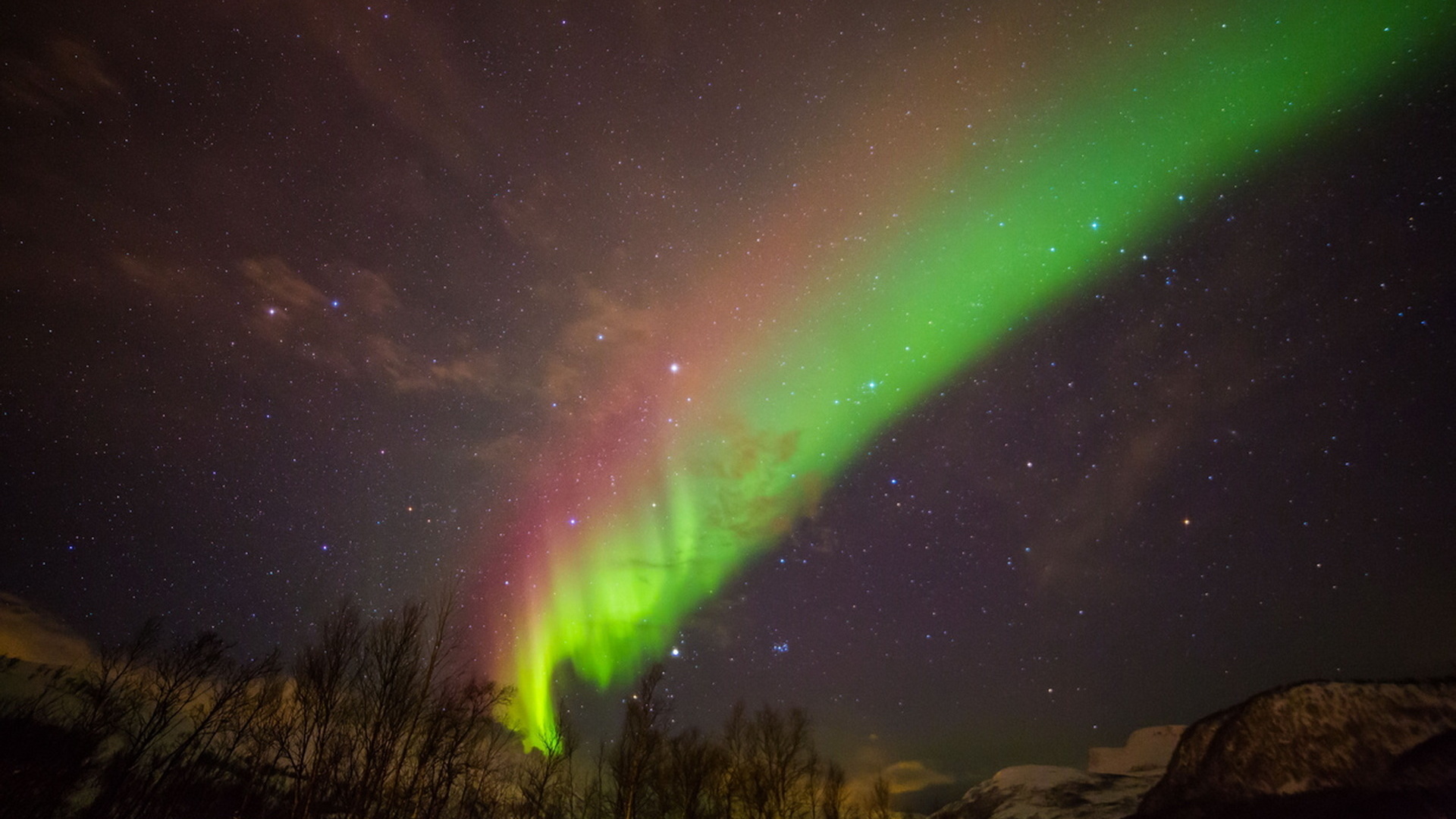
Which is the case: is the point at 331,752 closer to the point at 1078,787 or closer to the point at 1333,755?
the point at 1333,755

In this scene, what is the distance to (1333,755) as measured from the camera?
25234 mm

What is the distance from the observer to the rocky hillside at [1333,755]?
2278 cm

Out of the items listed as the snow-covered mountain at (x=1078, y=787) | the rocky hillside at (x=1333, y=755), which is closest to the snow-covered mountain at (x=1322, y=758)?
the rocky hillside at (x=1333, y=755)

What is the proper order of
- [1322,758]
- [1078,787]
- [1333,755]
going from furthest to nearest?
[1078,787], [1322,758], [1333,755]

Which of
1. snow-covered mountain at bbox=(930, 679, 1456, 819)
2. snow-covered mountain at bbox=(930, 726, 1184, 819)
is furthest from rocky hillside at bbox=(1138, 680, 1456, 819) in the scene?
snow-covered mountain at bbox=(930, 726, 1184, 819)

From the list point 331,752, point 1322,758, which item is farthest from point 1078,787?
point 331,752

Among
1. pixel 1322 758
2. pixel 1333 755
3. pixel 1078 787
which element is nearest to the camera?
pixel 1333 755

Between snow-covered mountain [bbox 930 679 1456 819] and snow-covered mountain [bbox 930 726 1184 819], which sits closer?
snow-covered mountain [bbox 930 679 1456 819]

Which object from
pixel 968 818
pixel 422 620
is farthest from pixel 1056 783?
pixel 422 620

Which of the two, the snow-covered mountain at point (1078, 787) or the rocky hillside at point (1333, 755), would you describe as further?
the snow-covered mountain at point (1078, 787)

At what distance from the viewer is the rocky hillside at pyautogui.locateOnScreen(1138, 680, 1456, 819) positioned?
22.8 meters

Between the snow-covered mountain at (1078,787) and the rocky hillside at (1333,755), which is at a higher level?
the rocky hillside at (1333,755)

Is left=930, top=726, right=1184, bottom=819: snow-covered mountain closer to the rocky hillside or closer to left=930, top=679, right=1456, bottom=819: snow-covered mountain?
left=930, top=679, right=1456, bottom=819: snow-covered mountain

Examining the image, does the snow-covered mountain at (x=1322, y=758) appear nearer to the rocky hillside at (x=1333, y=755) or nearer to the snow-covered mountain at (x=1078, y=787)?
the rocky hillside at (x=1333, y=755)
